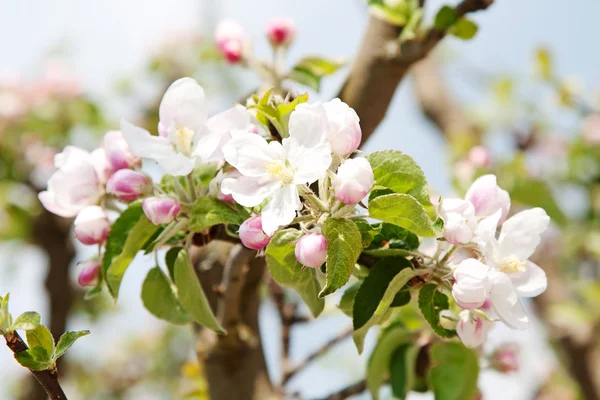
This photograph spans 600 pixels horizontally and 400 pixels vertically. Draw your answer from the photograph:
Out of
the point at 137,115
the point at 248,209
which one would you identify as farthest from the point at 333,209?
the point at 137,115

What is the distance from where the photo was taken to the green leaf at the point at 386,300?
61 centimetres

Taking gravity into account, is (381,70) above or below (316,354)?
above

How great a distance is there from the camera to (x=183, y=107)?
697 mm

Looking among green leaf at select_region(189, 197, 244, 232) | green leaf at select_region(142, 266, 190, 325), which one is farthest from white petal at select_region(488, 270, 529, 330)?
green leaf at select_region(142, 266, 190, 325)

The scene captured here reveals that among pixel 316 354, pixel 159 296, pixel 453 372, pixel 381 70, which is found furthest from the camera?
pixel 316 354

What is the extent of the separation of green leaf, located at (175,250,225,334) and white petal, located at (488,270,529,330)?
10.8 inches

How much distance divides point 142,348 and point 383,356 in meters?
2.61

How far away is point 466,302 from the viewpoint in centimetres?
58

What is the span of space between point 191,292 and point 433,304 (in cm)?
25

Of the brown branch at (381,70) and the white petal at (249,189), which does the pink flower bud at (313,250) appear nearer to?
the white petal at (249,189)

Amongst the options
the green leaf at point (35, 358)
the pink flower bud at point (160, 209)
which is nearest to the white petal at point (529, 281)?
the pink flower bud at point (160, 209)

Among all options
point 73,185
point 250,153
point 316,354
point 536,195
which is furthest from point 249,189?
point 536,195

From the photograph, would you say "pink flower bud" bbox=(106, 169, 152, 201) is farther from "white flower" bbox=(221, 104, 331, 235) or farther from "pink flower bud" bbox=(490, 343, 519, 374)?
"pink flower bud" bbox=(490, 343, 519, 374)

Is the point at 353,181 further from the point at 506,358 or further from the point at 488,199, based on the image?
the point at 506,358
